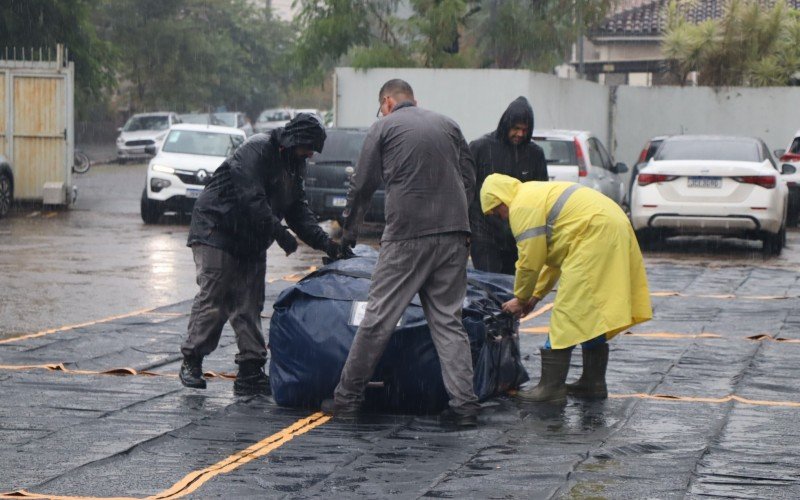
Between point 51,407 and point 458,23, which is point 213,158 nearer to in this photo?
point 458,23

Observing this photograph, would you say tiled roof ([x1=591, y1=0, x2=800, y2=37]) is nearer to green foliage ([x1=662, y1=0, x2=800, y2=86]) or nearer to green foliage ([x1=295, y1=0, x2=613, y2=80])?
green foliage ([x1=662, y1=0, x2=800, y2=86])

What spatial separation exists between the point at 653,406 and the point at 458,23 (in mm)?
21425

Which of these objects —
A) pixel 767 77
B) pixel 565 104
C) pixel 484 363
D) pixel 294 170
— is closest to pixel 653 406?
pixel 484 363

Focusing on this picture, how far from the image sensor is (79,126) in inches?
2196

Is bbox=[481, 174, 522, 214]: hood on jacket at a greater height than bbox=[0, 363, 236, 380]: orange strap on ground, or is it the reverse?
bbox=[481, 174, 522, 214]: hood on jacket

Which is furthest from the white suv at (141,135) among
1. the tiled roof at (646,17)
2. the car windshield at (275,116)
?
the tiled roof at (646,17)

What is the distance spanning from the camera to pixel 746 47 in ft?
102

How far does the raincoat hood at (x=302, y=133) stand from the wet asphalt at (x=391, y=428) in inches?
55.8

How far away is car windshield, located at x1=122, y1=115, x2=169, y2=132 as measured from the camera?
4734 centimetres

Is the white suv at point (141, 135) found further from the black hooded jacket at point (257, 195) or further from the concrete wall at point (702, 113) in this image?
the black hooded jacket at point (257, 195)

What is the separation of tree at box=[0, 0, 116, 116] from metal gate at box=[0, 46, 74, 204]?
31.7ft

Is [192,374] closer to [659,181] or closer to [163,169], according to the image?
[659,181]

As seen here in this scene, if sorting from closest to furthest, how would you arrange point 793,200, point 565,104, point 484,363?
point 484,363 → point 793,200 → point 565,104

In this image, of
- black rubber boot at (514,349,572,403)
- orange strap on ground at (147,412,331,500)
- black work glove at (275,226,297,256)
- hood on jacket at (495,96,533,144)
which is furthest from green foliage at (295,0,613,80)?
orange strap on ground at (147,412,331,500)
